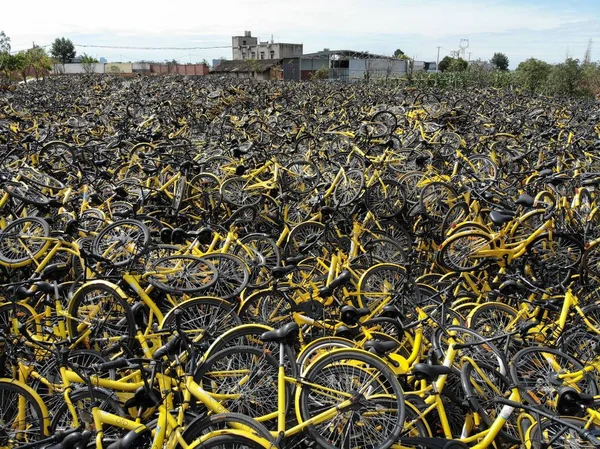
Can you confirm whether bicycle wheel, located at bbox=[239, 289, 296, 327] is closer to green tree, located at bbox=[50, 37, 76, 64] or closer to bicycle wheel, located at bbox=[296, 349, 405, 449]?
bicycle wheel, located at bbox=[296, 349, 405, 449]

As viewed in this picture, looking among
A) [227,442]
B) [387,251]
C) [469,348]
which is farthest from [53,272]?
[387,251]

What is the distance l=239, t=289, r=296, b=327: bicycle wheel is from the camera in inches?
152

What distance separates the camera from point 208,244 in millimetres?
4664

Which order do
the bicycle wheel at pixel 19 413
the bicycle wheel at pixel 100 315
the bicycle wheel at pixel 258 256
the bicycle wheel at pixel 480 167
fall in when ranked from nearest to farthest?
1. the bicycle wheel at pixel 19 413
2. the bicycle wheel at pixel 100 315
3. the bicycle wheel at pixel 258 256
4. the bicycle wheel at pixel 480 167

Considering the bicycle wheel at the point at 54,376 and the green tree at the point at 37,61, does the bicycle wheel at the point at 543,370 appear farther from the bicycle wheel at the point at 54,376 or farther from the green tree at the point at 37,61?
the green tree at the point at 37,61

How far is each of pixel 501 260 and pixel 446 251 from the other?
23.7 inches

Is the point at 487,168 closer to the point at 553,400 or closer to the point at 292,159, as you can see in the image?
the point at 292,159

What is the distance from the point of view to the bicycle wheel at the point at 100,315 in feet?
11.6

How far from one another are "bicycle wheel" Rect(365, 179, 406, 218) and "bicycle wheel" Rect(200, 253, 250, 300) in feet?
8.66

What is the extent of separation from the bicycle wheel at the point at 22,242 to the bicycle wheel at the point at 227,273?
182cm

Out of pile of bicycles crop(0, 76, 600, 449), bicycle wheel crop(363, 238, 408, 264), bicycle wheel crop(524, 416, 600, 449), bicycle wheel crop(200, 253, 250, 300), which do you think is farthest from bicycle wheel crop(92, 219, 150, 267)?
bicycle wheel crop(524, 416, 600, 449)

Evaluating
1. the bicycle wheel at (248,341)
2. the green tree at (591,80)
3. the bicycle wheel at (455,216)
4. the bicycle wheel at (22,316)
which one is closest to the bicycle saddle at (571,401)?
the bicycle wheel at (248,341)

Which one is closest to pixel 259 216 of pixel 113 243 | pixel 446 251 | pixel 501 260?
pixel 113 243

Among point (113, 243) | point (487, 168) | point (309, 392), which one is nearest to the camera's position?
point (309, 392)
